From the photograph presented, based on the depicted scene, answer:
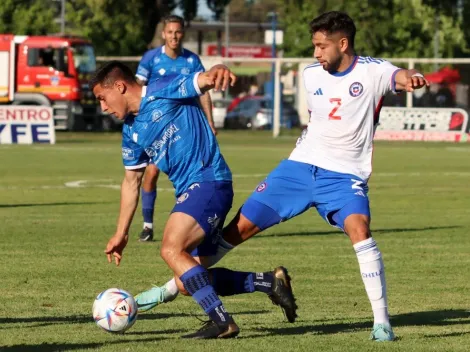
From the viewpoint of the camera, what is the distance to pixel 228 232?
8.05m

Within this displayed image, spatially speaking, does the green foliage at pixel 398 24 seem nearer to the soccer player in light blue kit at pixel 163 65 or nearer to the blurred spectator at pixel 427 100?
the blurred spectator at pixel 427 100

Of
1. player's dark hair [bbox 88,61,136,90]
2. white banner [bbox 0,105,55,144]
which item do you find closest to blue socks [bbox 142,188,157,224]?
player's dark hair [bbox 88,61,136,90]

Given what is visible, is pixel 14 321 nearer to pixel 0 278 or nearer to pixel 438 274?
pixel 0 278

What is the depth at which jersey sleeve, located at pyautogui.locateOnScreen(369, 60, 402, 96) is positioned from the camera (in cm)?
784

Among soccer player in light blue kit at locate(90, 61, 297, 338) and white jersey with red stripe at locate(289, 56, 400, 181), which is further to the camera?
white jersey with red stripe at locate(289, 56, 400, 181)

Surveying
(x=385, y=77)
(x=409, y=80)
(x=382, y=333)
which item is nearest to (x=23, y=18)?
(x=385, y=77)

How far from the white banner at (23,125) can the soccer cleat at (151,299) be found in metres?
26.1

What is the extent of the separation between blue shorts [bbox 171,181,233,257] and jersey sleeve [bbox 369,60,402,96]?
115cm

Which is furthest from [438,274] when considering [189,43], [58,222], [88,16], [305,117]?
[189,43]

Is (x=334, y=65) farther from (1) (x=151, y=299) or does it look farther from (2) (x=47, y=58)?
(2) (x=47, y=58)

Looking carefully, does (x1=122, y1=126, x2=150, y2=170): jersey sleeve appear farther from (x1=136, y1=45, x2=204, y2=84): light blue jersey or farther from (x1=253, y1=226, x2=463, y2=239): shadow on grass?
(x1=253, y1=226, x2=463, y2=239): shadow on grass

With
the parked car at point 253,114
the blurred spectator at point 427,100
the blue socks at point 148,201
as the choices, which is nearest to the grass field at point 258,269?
the blue socks at point 148,201

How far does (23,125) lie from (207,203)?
2768cm

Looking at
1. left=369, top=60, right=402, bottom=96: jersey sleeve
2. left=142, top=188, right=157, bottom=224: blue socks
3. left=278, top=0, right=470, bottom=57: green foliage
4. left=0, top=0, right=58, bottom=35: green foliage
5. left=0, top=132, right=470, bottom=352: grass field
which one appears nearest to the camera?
left=0, top=132, right=470, bottom=352: grass field
